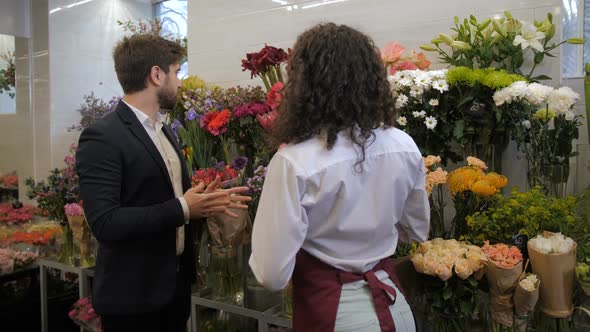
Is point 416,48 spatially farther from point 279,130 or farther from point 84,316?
point 84,316

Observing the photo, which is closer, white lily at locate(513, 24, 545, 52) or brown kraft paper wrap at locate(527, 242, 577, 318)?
brown kraft paper wrap at locate(527, 242, 577, 318)

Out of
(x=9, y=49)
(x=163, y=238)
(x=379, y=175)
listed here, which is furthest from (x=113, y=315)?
(x=9, y=49)

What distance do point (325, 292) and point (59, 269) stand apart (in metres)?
2.59

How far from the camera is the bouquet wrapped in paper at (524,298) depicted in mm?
1574

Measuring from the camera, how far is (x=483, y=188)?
181 centimetres

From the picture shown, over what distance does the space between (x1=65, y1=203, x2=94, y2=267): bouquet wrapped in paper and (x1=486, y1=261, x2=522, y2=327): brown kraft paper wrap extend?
2.26 metres

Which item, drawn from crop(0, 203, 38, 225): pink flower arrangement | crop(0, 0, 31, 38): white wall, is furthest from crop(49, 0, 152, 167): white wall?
crop(0, 203, 38, 225): pink flower arrangement

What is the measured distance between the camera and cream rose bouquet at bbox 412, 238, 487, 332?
163 cm

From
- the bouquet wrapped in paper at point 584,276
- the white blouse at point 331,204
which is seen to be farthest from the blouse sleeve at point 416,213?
the bouquet wrapped in paper at point 584,276

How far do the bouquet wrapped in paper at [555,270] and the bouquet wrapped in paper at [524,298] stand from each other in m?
0.03

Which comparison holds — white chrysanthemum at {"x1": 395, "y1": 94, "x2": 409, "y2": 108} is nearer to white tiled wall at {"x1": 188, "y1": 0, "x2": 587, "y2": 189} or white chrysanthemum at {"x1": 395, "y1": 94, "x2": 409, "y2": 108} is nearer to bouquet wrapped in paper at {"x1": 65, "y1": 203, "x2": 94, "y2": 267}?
white tiled wall at {"x1": 188, "y1": 0, "x2": 587, "y2": 189}

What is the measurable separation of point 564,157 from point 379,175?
3.47 ft

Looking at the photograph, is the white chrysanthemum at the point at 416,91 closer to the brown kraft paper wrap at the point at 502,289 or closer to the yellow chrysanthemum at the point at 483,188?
the yellow chrysanthemum at the point at 483,188

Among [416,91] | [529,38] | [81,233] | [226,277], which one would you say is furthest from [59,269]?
[529,38]
